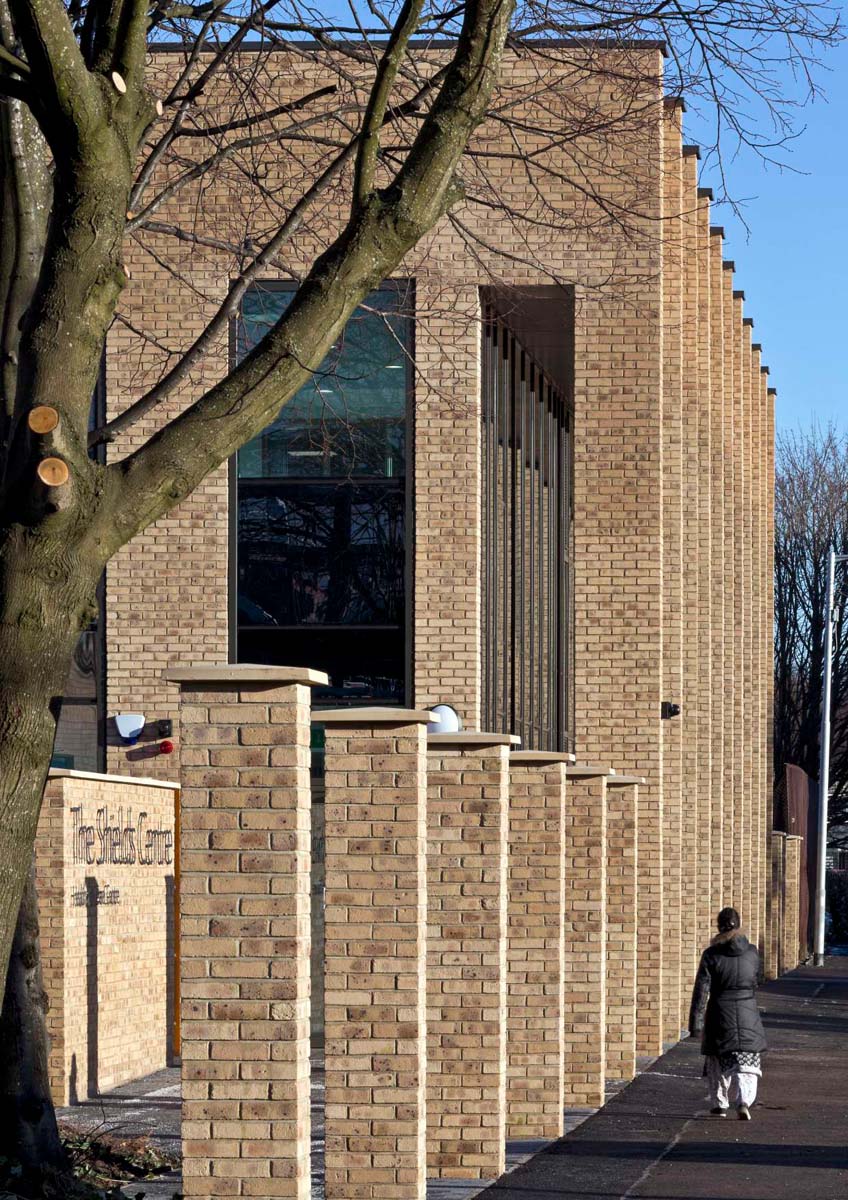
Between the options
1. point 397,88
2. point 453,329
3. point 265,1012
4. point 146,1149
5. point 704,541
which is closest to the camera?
point 265,1012

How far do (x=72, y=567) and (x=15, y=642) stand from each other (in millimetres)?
304

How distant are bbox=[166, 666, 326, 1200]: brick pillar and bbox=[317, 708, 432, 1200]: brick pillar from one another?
2096 mm

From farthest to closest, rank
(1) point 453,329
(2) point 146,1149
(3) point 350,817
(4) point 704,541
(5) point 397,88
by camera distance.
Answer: (4) point 704,541
(1) point 453,329
(5) point 397,88
(2) point 146,1149
(3) point 350,817

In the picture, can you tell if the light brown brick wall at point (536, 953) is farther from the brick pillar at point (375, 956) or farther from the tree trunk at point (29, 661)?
the tree trunk at point (29, 661)

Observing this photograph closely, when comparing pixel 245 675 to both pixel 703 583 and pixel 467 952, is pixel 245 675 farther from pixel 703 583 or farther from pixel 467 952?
pixel 703 583

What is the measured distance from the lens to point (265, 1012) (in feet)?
25.7

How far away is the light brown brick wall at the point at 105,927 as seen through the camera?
605 inches

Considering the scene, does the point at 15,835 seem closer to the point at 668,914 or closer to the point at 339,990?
the point at 339,990

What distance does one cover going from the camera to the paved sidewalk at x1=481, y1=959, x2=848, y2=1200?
39.6 feet

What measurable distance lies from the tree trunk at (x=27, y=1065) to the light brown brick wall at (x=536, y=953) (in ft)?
11.7

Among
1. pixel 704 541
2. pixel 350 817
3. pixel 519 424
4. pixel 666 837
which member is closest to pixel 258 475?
pixel 519 424

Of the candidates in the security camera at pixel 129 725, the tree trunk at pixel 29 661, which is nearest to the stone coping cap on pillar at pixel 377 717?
the tree trunk at pixel 29 661

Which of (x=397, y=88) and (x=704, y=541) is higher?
(x=397, y=88)

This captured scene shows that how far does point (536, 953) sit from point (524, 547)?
9.98 m
